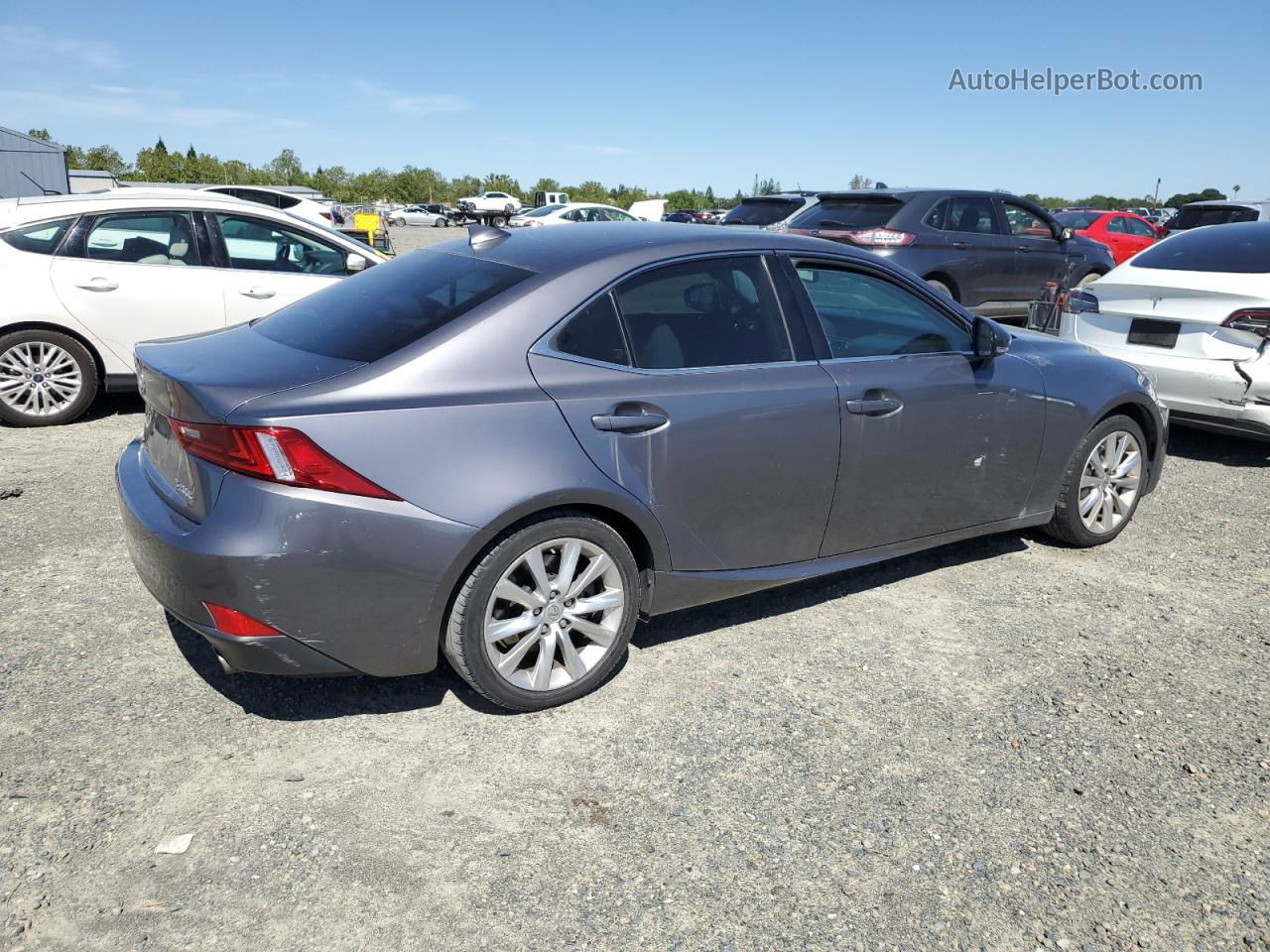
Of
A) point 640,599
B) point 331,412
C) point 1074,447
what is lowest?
point 640,599

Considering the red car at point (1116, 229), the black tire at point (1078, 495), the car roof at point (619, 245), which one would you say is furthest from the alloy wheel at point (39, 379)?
the red car at point (1116, 229)

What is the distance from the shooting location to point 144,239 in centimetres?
711

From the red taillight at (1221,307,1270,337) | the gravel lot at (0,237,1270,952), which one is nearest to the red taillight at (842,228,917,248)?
the red taillight at (1221,307,1270,337)

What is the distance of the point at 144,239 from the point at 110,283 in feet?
1.40

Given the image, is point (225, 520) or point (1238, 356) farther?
point (1238, 356)

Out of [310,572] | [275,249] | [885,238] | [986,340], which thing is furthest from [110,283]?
[885,238]

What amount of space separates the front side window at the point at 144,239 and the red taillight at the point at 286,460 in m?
4.95

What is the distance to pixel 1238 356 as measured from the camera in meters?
6.41

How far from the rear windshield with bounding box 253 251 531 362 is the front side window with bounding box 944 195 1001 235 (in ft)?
28.0

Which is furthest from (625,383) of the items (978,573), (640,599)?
(978,573)

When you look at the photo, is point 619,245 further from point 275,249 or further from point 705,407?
point 275,249

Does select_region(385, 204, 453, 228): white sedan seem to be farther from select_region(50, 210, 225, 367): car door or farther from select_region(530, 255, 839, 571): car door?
select_region(530, 255, 839, 571): car door

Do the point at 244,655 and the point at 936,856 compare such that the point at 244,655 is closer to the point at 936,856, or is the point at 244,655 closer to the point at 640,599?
Result: the point at 640,599

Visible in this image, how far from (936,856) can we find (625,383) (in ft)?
5.73
